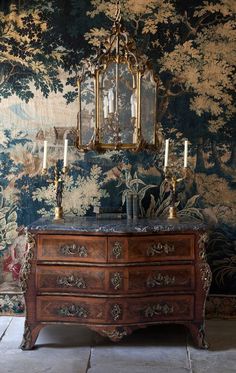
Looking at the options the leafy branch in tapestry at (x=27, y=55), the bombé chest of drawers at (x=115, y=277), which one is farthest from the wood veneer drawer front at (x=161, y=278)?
the leafy branch in tapestry at (x=27, y=55)

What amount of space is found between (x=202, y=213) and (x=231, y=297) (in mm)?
689

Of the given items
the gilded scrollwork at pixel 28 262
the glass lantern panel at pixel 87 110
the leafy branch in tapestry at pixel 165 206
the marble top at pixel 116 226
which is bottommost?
the gilded scrollwork at pixel 28 262

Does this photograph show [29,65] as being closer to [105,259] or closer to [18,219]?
[18,219]

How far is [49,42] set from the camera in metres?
3.90

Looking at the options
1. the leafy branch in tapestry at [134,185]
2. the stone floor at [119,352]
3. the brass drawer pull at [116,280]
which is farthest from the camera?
the leafy branch in tapestry at [134,185]

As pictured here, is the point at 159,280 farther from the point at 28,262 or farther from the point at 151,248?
the point at 28,262

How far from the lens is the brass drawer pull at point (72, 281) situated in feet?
10.4

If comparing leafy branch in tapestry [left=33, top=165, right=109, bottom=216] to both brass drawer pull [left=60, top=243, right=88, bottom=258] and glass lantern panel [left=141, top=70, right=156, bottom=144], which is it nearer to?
glass lantern panel [left=141, top=70, right=156, bottom=144]

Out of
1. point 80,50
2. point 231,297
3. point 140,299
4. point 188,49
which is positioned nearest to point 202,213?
point 231,297

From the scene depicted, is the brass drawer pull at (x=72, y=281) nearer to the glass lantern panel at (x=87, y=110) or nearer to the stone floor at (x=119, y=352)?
the stone floor at (x=119, y=352)

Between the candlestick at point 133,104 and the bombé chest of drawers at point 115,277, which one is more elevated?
the candlestick at point 133,104

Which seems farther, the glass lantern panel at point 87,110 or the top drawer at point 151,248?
the glass lantern panel at point 87,110

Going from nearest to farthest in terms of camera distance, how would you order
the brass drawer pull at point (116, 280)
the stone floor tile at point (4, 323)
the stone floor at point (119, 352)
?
the stone floor at point (119, 352) → the brass drawer pull at point (116, 280) → the stone floor tile at point (4, 323)

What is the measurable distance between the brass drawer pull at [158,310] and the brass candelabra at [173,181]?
2.19 ft
